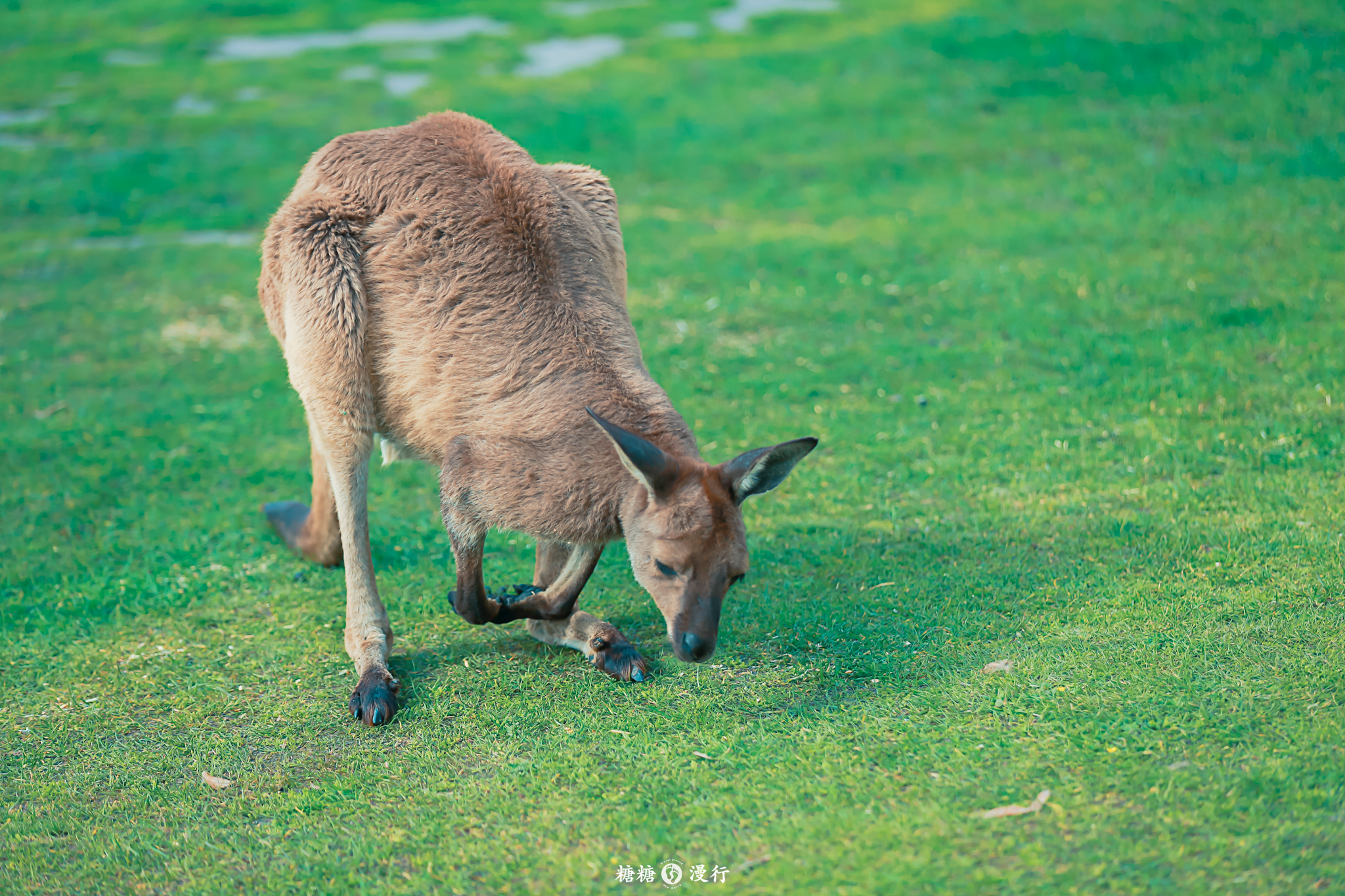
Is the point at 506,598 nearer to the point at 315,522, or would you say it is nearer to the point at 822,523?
the point at 315,522

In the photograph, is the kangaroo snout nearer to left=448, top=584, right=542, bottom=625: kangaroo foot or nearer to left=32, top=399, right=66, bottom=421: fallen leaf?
left=448, top=584, right=542, bottom=625: kangaroo foot

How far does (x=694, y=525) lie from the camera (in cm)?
356

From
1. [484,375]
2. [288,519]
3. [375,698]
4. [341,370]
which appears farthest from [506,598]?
[288,519]

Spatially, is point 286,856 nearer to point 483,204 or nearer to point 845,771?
point 845,771

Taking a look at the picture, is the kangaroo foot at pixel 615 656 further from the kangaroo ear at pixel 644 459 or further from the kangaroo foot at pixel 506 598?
the kangaroo ear at pixel 644 459

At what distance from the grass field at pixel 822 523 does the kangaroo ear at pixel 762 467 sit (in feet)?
2.74

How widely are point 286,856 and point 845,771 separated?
167 cm

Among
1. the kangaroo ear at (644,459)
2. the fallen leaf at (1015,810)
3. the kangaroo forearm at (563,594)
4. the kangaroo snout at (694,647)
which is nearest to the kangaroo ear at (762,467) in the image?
the kangaroo ear at (644,459)

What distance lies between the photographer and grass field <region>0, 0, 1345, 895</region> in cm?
332

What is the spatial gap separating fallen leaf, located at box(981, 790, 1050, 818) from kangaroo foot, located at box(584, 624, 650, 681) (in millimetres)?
1400

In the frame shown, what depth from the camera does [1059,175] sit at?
10070 millimetres

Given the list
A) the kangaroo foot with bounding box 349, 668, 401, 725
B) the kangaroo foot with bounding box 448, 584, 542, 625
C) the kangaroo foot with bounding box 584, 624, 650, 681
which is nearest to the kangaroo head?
the kangaroo foot with bounding box 584, 624, 650, 681

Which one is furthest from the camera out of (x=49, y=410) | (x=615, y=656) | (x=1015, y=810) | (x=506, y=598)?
(x=49, y=410)

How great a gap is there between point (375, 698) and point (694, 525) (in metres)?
1.42
